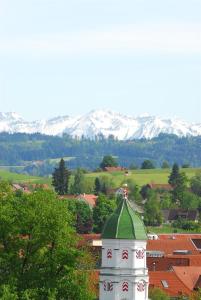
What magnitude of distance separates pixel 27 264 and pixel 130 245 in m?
10.5

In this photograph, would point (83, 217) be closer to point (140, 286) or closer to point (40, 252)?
point (40, 252)

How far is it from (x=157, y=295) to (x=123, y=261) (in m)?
37.2

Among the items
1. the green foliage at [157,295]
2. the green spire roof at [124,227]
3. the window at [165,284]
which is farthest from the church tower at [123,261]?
the window at [165,284]

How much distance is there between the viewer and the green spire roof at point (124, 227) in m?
63.5

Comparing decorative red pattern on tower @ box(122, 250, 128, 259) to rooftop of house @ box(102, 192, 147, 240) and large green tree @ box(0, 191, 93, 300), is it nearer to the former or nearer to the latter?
rooftop of house @ box(102, 192, 147, 240)

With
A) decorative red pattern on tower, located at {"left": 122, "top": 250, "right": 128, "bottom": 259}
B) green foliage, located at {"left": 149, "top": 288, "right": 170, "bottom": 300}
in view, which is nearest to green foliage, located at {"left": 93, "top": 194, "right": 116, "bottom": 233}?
green foliage, located at {"left": 149, "top": 288, "right": 170, "bottom": 300}

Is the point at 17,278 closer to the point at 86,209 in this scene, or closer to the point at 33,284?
the point at 33,284

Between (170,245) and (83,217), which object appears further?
(83,217)

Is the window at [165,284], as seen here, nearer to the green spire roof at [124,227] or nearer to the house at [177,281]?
the house at [177,281]

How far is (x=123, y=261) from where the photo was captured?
63.3 m

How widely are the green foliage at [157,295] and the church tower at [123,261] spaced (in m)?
34.8

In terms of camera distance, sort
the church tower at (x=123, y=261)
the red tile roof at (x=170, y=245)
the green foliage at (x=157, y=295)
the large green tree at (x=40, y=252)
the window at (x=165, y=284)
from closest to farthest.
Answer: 1. the church tower at (x=123, y=261)
2. the large green tree at (x=40, y=252)
3. the green foliage at (x=157, y=295)
4. the window at (x=165, y=284)
5. the red tile roof at (x=170, y=245)

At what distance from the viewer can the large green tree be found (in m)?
71.2

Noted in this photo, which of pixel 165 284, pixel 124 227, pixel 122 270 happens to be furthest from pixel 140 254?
pixel 165 284
